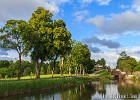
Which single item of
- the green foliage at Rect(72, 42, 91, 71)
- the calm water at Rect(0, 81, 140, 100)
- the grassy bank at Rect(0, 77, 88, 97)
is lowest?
the calm water at Rect(0, 81, 140, 100)

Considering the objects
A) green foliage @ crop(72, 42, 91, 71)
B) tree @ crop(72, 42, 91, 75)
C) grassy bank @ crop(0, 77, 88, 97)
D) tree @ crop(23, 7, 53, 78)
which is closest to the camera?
grassy bank @ crop(0, 77, 88, 97)

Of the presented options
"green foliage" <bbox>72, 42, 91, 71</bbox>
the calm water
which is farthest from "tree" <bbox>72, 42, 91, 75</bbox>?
the calm water

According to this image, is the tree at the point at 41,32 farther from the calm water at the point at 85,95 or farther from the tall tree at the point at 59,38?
the calm water at the point at 85,95

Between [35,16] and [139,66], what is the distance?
118238mm

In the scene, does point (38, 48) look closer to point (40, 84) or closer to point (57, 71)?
point (40, 84)

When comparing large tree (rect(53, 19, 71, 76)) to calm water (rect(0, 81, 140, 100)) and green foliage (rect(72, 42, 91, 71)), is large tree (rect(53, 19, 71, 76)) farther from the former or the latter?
green foliage (rect(72, 42, 91, 71))

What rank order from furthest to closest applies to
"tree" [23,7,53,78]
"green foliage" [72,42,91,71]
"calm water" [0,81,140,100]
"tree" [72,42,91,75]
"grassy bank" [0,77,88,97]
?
"tree" [72,42,91,75] < "green foliage" [72,42,91,71] < "tree" [23,7,53,78] < "grassy bank" [0,77,88,97] < "calm water" [0,81,140,100]

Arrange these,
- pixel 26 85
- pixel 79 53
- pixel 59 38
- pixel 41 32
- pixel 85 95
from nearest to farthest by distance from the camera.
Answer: pixel 85 95
pixel 26 85
pixel 41 32
pixel 59 38
pixel 79 53

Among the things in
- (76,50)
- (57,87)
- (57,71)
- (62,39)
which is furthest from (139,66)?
(57,87)

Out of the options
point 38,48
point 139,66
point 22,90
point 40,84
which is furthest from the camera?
point 139,66

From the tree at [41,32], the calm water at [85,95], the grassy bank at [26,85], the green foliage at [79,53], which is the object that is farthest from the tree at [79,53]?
the calm water at [85,95]

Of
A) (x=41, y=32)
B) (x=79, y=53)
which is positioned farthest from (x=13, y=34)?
(x=79, y=53)

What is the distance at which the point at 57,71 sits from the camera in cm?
17750

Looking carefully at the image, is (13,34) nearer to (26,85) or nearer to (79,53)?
(26,85)
